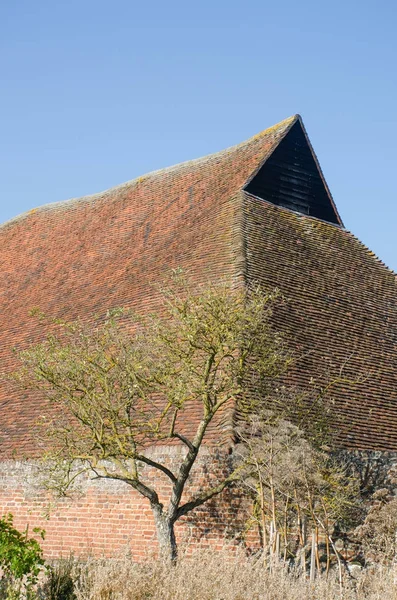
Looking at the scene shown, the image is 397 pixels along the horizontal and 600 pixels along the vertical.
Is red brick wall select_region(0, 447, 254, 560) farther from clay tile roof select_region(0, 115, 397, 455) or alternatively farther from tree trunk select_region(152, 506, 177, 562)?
clay tile roof select_region(0, 115, 397, 455)

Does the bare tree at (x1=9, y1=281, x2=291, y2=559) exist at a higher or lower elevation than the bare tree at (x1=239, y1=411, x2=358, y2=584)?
higher

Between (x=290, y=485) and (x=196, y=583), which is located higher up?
(x=290, y=485)

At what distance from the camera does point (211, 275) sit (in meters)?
15.0

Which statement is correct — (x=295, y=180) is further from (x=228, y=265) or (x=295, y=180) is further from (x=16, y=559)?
(x=16, y=559)

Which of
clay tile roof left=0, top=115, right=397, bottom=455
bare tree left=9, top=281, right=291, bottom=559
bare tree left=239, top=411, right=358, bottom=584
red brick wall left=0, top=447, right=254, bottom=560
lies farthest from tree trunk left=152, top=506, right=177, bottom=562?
clay tile roof left=0, top=115, right=397, bottom=455

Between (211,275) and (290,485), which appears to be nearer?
(290,485)

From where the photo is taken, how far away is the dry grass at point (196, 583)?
7.00 m

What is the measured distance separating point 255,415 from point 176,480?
153cm

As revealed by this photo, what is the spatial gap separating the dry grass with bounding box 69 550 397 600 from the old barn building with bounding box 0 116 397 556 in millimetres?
3494

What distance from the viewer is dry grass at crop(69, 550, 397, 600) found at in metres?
7.00

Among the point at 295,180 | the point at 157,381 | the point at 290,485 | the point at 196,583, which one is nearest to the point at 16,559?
the point at 196,583

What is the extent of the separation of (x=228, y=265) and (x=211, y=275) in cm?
39

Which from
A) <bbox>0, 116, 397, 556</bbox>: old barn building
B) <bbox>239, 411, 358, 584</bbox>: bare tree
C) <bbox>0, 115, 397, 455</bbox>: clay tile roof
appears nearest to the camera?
<bbox>239, 411, 358, 584</bbox>: bare tree

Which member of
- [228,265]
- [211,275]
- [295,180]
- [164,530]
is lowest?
[164,530]
